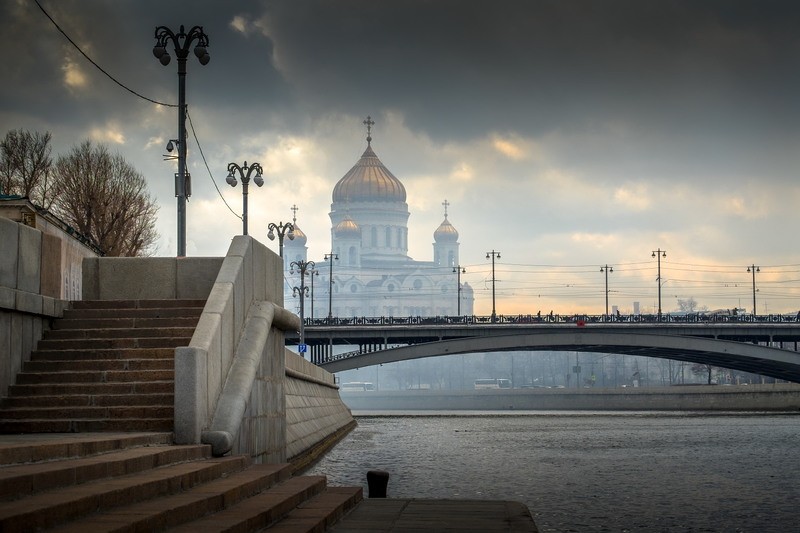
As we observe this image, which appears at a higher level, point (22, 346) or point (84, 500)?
point (22, 346)

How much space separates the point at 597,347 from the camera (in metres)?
86.9

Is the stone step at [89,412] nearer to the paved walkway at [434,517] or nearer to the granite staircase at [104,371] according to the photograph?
the granite staircase at [104,371]

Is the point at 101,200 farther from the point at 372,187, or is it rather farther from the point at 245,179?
the point at 372,187

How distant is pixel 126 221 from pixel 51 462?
154ft

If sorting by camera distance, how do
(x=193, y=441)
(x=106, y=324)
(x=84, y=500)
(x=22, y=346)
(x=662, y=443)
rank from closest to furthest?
1. (x=84, y=500)
2. (x=193, y=441)
3. (x=22, y=346)
4. (x=106, y=324)
5. (x=662, y=443)

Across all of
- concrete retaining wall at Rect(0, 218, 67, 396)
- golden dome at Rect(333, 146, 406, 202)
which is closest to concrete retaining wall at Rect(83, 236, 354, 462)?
concrete retaining wall at Rect(0, 218, 67, 396)

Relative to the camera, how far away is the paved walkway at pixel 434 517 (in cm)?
1102

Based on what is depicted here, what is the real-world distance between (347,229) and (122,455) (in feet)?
599

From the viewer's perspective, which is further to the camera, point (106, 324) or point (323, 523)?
point (106, 324)

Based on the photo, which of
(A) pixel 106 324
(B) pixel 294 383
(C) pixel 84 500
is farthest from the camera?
(B) pixel 294 383

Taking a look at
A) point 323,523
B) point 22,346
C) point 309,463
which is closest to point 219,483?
point 323,523

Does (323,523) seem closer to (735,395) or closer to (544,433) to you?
(544,433)

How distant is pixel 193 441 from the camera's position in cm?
1361

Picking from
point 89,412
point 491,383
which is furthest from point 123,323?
point 491,383
